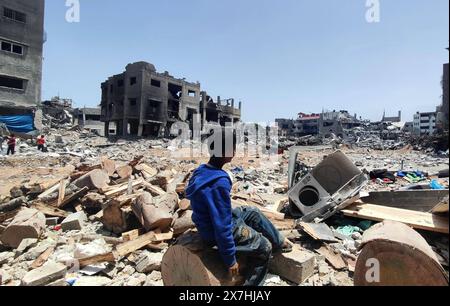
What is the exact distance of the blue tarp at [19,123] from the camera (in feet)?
70.5

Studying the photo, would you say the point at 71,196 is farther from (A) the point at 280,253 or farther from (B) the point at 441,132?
(B) the point at 441,132

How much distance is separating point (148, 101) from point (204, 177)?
31171mm

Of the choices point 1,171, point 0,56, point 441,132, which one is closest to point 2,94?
point 0,56

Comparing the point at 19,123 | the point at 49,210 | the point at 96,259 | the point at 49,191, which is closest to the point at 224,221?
the point at 96,259

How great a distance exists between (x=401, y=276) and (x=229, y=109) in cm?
4248

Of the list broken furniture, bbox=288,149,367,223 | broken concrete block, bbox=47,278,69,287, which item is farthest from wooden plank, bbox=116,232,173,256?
broken furniture, bbox=288,149,367,223

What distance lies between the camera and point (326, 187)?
645 centimetres

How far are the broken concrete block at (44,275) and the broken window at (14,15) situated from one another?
2727 cm

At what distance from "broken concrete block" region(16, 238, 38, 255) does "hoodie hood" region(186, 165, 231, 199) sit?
3460mm

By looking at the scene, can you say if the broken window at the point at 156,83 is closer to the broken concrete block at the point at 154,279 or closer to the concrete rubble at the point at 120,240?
the concrete rubble at the point at 120,240

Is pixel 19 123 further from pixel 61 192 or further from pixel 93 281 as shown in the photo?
pixel 93 281

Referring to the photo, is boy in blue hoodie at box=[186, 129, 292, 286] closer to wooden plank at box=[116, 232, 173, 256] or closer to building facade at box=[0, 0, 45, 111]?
wooden plank at box=[116, 232, 173, 256]

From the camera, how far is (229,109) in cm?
4400

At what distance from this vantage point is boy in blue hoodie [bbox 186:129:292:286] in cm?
229
